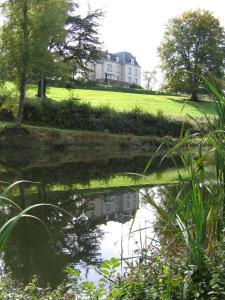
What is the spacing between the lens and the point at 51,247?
6309mm

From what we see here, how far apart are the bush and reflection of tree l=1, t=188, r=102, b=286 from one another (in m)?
18.7

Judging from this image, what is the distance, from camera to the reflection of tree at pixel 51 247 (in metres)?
5.34

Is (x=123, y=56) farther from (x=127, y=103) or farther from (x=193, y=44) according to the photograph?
(x=127, y=103)

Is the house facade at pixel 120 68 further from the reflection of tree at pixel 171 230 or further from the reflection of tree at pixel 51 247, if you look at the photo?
the reflection of tree at pixel 171 230

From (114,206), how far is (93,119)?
18536 millimetres

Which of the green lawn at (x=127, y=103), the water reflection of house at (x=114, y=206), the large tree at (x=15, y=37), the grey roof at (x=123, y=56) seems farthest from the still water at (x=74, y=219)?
the grey roof at (x=123, y=56)

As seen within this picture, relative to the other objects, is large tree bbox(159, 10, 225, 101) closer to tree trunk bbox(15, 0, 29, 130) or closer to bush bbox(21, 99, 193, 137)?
bush bbox(21, 99, 193, 137)

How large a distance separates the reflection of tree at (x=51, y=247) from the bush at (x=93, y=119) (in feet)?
61.2

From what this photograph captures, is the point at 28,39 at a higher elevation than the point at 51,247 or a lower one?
higher

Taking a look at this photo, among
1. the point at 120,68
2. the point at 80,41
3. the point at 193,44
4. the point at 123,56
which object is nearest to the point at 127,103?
the point at 80,41

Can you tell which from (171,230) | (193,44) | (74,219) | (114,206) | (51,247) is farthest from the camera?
(193,44)

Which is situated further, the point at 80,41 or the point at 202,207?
the point at 80,41

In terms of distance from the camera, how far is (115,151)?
25.9 metres

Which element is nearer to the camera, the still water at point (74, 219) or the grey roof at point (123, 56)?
the still water at point (74, 219)
